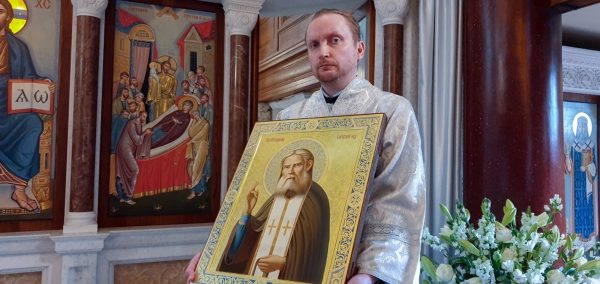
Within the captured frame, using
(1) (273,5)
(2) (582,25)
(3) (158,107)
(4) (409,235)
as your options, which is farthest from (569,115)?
(4) (409,235)

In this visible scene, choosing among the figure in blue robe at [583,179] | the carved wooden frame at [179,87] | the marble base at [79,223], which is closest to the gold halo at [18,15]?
the carved wooden frame at [179,87]

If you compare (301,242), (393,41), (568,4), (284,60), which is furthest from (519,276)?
(284,60)

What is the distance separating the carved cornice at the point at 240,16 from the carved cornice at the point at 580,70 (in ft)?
12.5

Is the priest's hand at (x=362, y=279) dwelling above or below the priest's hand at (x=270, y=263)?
below

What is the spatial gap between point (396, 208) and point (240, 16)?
255cm

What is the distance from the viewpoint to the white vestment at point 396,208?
1.49 m

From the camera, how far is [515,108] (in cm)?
295

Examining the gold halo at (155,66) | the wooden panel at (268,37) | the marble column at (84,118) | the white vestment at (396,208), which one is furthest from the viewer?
the wooden panel at (268,37)

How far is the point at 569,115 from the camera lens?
19.2ft

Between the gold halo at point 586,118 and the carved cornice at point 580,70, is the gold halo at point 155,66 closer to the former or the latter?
the carved cornice at point 580,70

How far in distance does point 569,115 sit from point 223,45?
4.34 m

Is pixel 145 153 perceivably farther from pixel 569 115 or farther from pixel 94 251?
pixel 569 115

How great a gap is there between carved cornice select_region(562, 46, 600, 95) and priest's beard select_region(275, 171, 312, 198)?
5019 millimetres

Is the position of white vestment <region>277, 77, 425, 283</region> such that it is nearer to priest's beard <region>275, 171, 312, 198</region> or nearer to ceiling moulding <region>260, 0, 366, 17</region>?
priest's beard <region>275, 171, 312, 198</region>
